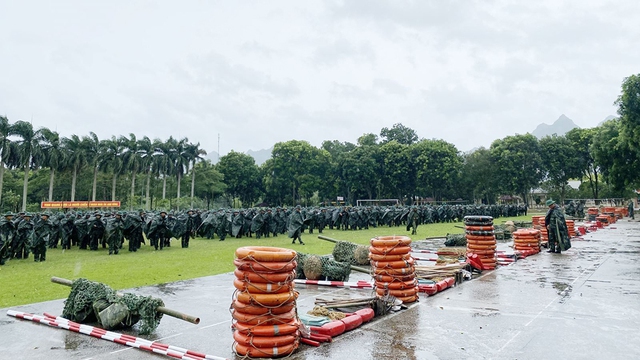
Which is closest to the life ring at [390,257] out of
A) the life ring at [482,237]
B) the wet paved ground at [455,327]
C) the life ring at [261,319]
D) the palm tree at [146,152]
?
the wet paved ground at [455,327]

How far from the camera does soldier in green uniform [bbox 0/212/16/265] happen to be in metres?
12.8

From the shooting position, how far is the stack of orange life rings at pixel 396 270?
22.3ft

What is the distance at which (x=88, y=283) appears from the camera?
19.4 ft

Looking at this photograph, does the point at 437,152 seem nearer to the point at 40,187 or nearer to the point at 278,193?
the point at 278,193

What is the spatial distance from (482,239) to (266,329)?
282 inches

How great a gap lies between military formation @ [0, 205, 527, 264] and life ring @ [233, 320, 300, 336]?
1174cm

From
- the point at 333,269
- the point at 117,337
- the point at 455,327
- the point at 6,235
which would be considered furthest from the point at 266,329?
the point at 6,235

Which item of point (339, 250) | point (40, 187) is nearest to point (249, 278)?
point (339, 250)

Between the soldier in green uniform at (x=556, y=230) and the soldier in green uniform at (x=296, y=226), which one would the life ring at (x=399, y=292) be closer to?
the soldier in green uniform at (x=556, y=230)

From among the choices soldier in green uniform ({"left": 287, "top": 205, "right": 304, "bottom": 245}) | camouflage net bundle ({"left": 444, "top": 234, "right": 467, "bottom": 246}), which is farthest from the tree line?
camouflage net bundle ({"left": 444, "top": 234, "right": 467, "bottom": 246})

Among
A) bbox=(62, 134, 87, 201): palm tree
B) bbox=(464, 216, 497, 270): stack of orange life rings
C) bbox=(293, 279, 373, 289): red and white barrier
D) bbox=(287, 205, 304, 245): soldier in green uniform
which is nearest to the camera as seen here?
bbox=(293, 279, 373, 289): red and white barrier

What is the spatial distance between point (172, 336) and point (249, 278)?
4.97 feet

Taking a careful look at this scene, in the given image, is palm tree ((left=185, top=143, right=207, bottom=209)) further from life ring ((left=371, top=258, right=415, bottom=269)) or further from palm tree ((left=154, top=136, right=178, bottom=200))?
life ring ((left=371, top=258, right=415, bottom=269))

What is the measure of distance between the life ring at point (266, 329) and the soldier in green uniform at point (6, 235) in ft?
38.7
